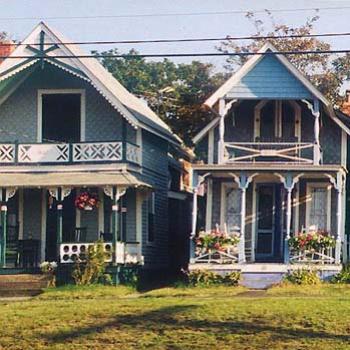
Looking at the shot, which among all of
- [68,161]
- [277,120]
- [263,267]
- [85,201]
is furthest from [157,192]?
[263,267]

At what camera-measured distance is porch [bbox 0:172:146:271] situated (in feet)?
100

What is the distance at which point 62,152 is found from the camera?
32031 millimetres

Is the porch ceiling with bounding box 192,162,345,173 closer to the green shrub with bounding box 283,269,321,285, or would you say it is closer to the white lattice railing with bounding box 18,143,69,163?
the green shrub with bounding box 283,269,321,285

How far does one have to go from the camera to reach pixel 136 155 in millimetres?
32656

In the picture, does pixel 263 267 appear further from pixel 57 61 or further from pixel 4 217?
pixel 57 61

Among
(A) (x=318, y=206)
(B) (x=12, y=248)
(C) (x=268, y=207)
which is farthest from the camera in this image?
(C) (x=268, y=207)

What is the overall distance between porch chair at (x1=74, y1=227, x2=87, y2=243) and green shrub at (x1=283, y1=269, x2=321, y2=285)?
6854 millimetres

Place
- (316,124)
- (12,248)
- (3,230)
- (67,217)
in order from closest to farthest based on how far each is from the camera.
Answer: (316,124), (3,230), (12,248), (67,217)

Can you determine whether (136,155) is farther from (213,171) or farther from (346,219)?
(346,219)

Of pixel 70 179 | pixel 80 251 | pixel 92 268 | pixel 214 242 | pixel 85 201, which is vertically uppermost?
pixel 70 179

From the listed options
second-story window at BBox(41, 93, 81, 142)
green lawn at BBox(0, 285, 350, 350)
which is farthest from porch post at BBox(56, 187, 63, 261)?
green lawn at BBox(0, 285, 350, 350)

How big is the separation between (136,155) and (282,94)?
17.0ft

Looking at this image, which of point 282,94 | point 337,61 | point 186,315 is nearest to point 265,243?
point 282,94

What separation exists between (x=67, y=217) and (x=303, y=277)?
835 cm
